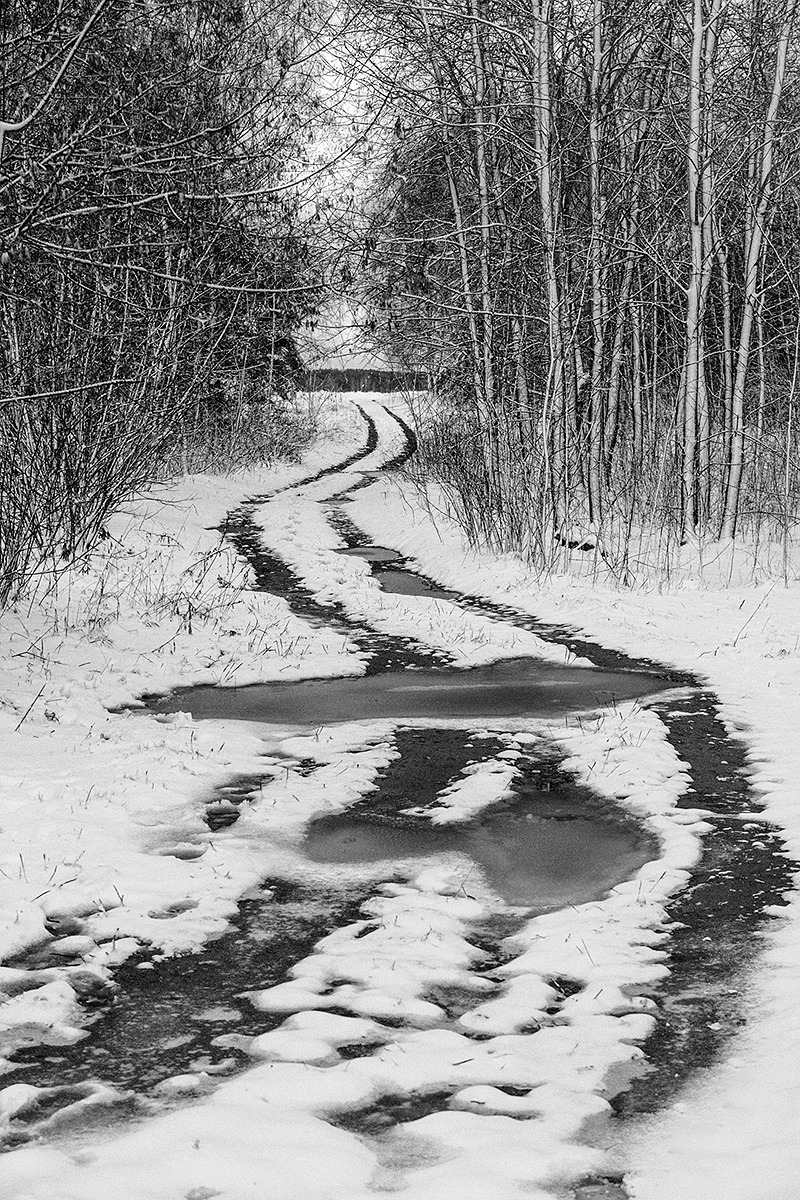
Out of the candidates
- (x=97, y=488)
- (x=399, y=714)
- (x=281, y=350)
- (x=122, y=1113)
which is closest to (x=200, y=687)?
(x=399, y=714)

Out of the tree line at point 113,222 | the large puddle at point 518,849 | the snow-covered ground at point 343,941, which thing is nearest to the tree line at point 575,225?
the tree line at point 113,222

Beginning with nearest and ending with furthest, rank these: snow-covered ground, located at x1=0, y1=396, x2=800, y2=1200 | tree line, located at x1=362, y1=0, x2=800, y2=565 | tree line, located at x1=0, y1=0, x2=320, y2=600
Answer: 1. snow-covered ground, located at x1=0, y1=396, x2=800, y2=1200
2. tree line, located at x1=0, y1=0, x2=320, y2=600
3. tree line, located at x1=362, y1=0, x2=800, y2=565

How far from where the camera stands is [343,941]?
14.6ft

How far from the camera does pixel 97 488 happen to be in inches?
433

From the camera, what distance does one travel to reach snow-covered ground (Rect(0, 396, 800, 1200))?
2.91 meters

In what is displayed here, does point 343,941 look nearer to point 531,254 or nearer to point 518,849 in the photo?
point 518,849

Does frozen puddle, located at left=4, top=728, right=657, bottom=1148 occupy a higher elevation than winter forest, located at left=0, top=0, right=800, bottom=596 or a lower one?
lower

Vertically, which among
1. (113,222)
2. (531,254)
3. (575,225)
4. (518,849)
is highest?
(575,225)

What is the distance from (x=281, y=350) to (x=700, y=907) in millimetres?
24301

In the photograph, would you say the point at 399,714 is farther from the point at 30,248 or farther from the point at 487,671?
the point at 30,248

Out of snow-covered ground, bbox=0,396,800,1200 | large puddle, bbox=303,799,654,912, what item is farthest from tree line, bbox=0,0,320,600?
large puddle, bbox=303,799,654,912

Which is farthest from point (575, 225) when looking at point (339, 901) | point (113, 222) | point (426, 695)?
point (339, 901)

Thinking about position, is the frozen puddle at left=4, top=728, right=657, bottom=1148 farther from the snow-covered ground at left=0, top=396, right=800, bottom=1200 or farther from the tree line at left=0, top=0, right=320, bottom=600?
the tree line at left=0, top=0, right=320, bottom=600

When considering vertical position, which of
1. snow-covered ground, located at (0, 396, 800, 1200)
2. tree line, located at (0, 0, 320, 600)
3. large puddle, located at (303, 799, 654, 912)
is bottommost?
large puddle, located at (303, 799, 654, 912)
